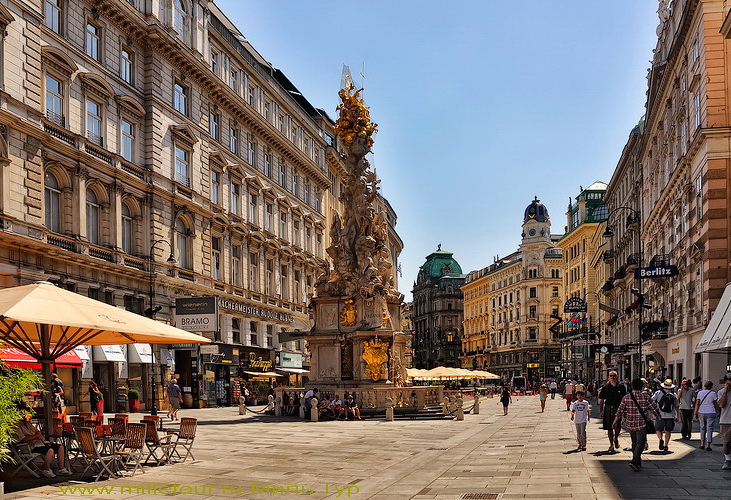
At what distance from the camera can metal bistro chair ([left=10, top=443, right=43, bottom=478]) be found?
51.3ft

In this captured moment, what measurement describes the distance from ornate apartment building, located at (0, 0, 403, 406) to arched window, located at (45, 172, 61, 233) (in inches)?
3.1

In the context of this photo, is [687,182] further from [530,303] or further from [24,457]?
[530,303]

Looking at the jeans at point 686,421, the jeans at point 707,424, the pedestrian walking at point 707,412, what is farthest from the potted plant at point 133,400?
the jeans at point 707,424

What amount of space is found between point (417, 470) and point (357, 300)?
70.2 feet

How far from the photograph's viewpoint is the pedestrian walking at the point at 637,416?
667 inches

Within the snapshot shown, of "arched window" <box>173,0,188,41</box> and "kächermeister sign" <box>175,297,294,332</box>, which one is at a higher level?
"arched window" <box>173,0,188,41</box>

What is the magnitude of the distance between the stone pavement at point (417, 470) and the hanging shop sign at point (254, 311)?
82.7 feet

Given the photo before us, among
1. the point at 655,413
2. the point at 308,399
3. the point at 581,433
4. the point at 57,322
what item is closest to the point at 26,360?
the point at 308,399

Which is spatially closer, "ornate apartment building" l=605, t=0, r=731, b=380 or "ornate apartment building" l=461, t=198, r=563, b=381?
"ornate apartment building" l=605, t=0, r=731, b=380

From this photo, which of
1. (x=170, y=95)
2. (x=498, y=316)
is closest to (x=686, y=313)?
(x=170, y=95)

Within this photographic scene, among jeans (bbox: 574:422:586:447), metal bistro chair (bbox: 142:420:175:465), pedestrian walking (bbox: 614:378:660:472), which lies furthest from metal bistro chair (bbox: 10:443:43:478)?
jeans (bbox: 574:422:586:447)

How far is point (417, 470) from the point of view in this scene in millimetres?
18797

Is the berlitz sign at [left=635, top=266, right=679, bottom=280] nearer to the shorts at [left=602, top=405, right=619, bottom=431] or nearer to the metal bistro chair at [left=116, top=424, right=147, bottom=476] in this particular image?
the shorts at [left=602, top=405, right=619, bottom=431]

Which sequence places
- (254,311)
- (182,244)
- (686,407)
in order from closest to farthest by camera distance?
(686,407), (182,244), (254,311)
